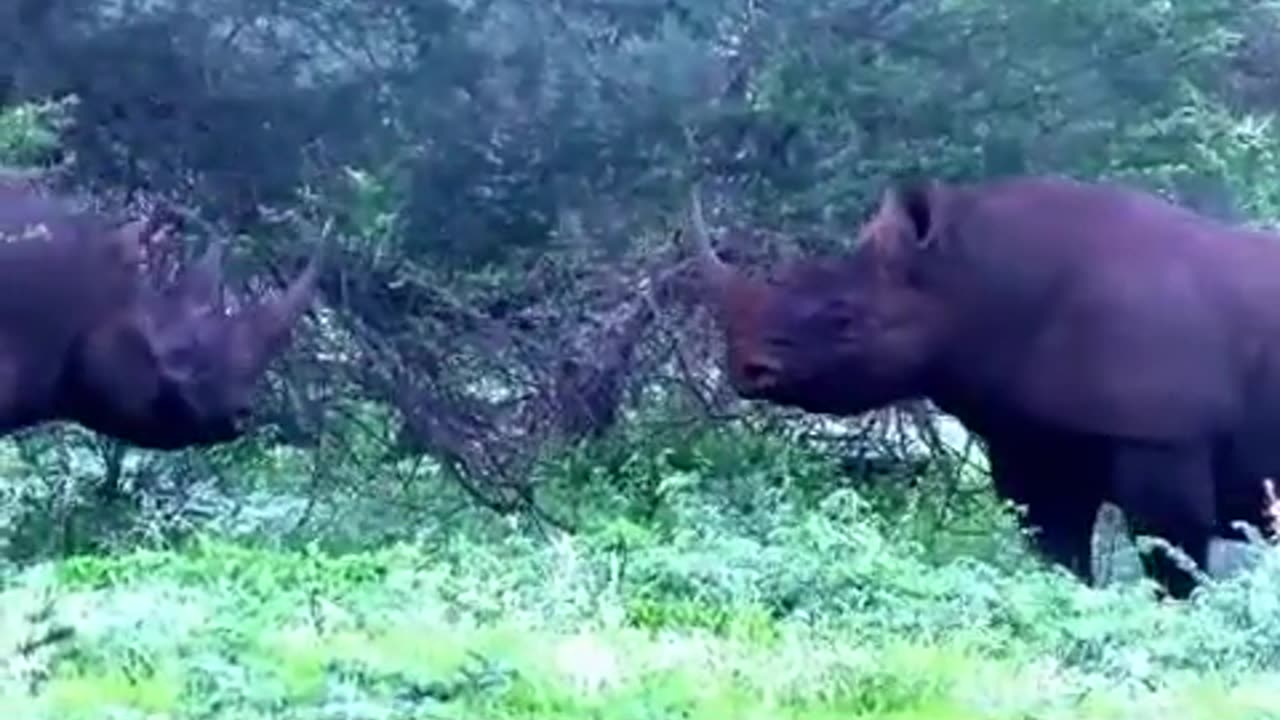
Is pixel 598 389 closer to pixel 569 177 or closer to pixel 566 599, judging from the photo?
pixel 569 177

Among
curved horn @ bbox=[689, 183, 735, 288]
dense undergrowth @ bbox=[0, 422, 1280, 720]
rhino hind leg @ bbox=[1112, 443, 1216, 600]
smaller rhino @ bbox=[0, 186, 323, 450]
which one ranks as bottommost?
dense undergrowth @ bbox=[0, 422, 1280, 720]

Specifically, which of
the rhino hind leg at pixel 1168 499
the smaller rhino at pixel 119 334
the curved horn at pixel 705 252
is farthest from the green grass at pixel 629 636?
the curved horn at pixel 705 252

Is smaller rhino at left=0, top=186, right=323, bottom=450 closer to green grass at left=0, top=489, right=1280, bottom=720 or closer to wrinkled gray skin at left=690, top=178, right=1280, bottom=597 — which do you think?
green grass at left=0, top=489, right=1280, bottom=720

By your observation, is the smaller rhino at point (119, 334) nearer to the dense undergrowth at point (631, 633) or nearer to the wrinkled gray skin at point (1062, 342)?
the dense undergrowth at point (631, 633)

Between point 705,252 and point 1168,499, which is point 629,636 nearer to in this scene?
point 1168,499

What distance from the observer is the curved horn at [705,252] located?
1326cm

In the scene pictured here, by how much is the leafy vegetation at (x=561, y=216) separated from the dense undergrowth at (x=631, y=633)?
2.3 inches

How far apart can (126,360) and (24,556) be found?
888 millimetres

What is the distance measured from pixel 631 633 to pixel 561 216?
5.25 metres

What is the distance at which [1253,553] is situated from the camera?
11.2 m

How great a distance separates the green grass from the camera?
786 centimetres

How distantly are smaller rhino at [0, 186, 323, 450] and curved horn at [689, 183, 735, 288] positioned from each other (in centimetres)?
155

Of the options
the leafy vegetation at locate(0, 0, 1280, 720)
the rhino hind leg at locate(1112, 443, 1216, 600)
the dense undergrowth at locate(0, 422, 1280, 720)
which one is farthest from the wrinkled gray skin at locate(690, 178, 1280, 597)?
the dense undergrowth at locate(0, 422, 1280, 720)

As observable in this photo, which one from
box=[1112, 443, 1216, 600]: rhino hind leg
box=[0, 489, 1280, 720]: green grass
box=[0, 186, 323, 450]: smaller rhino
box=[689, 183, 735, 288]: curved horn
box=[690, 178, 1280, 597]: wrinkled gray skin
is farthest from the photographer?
box=[689, 183, 735, 288]: curved horn
